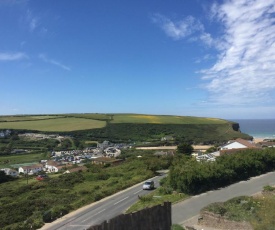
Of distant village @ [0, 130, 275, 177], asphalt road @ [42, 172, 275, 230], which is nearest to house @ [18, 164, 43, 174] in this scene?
distant village @ [0, 130, 275, 177]

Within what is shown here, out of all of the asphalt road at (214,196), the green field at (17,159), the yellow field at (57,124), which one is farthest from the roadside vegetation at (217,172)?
the yellow field at (57,124)

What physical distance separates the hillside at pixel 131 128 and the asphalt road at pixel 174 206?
72.4 meters

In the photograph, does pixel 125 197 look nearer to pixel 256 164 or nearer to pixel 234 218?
pixel 256 164

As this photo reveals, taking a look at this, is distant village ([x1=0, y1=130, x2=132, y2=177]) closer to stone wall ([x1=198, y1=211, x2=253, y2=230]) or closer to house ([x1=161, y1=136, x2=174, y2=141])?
house ([x1=161, y1=136, x2=174, y2=141])

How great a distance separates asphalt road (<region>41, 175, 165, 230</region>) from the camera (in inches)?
784

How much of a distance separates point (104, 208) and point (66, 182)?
18059mm

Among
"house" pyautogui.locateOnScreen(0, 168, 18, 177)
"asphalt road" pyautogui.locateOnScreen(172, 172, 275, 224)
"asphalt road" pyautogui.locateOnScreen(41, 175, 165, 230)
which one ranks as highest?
"asphalt road" pyautogui.locateOnScreen(172, 172, 275, 224)

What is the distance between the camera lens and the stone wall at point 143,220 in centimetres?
691

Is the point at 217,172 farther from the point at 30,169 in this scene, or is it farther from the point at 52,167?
the point at 30,169

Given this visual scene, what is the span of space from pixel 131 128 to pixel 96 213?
308 ft

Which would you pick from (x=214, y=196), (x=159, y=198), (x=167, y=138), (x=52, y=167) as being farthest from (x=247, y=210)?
(x=167, y=138)

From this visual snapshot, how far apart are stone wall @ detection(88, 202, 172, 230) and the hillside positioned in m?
89.3

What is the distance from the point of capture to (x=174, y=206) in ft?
61.1

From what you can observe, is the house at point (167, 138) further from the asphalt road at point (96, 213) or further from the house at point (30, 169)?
the asphalt road at point (96, 213)
